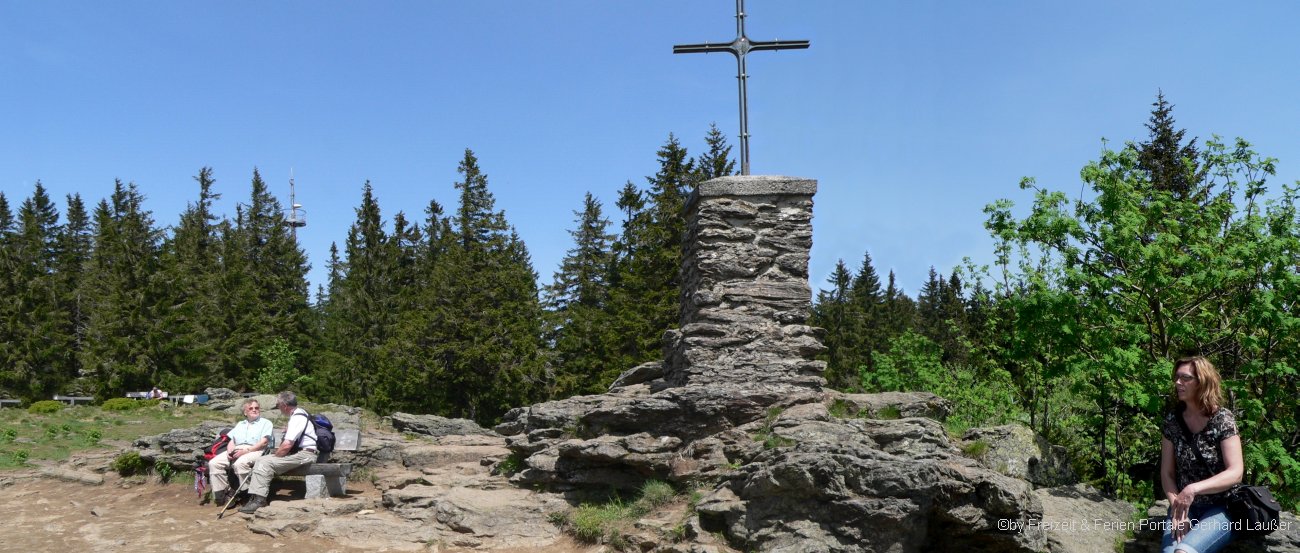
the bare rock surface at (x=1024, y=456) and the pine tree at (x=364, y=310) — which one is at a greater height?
the pine tree at (x=364, y=310)

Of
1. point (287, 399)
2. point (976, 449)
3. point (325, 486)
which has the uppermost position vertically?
point (287, 399)

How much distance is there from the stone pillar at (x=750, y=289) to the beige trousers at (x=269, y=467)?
473cm

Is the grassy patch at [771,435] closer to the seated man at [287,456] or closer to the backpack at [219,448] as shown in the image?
the seated man at [287,456]

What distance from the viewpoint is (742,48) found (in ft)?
38.3

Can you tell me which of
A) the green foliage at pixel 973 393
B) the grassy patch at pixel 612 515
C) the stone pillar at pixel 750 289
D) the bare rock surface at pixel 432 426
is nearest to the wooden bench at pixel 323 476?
the grassy patch at pixel 612 515

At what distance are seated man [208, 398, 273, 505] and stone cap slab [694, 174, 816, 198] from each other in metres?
6.36

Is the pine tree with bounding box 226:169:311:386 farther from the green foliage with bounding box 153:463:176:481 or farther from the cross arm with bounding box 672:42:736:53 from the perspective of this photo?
the cross arm with bounding box 672:42:736:53

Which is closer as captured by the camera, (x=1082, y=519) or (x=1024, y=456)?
(x=1082, y=519)

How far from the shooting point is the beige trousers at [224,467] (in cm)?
1052

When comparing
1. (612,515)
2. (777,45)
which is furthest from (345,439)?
(777,45)

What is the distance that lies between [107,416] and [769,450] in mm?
20576

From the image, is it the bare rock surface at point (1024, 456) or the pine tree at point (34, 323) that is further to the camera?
the pine tree at point (34, 323)

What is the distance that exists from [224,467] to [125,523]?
1.18 m

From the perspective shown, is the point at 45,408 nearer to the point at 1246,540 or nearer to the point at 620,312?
the point at 620,312
